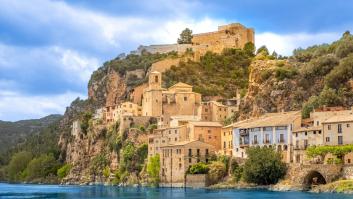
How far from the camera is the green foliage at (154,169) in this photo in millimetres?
92812

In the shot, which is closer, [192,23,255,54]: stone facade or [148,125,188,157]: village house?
[148,125,188,157]: village house

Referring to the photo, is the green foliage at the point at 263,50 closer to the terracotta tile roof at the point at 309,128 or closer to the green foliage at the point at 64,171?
the green foliage at the point at 64,171

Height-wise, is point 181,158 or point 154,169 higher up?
point 181,158

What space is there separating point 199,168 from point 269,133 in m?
10.3

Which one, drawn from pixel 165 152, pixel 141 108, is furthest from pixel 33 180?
pixel 165 152

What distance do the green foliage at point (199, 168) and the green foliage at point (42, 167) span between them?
6334cm

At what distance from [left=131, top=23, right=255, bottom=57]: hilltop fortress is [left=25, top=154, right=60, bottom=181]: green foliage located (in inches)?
1340

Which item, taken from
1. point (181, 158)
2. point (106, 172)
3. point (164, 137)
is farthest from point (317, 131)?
point (106, 172)

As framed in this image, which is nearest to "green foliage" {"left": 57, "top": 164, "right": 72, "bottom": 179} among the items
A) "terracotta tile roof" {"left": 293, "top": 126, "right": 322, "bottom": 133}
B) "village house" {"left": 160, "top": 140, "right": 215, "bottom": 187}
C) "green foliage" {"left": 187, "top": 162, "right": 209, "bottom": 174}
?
"village house" {"left": 160, "top": 140, "right": 215, "bottom": 187}

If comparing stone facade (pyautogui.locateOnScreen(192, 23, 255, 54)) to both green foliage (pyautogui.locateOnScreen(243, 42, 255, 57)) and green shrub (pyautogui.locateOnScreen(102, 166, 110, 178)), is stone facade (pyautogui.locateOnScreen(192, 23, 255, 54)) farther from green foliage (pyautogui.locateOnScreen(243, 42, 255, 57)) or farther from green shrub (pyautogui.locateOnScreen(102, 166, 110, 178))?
green shrub (pyautogui.locateOnScreen(102, 166, 110, 178))

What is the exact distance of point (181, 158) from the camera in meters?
87.9

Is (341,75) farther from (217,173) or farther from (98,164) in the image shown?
(98,164)

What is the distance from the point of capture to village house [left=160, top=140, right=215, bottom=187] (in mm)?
87625

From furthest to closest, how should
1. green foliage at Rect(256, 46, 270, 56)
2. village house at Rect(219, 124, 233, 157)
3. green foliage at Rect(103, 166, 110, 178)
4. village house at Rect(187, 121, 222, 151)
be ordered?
Answer: green foliage at Rect(256, 46, 270, 56), green foliage at Rect(103, 166, 110, 178), village house at Rect(187, 121, 222, 151), village house at Rect(219, 124, 233, 157)
